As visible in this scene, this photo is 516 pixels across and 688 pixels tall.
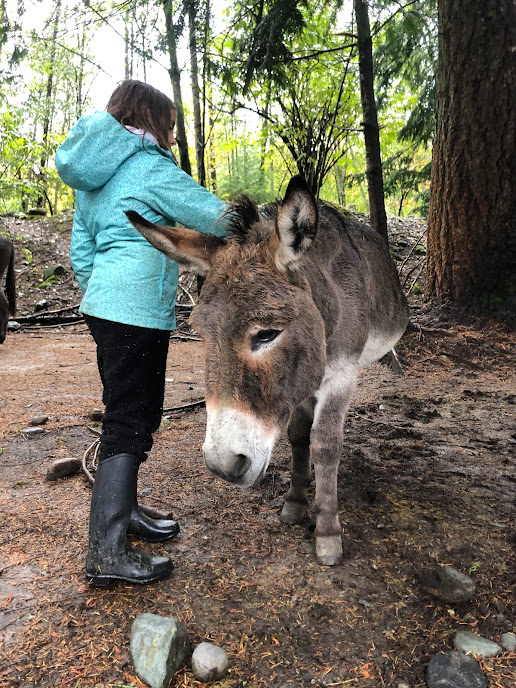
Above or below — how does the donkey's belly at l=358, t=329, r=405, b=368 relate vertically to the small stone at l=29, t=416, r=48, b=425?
above

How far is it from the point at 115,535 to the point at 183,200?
168cm

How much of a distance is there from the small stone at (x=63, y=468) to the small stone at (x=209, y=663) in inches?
77.1

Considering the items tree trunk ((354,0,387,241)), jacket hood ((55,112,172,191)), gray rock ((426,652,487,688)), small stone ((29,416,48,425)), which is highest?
tree trunk ((354,0,387,241))

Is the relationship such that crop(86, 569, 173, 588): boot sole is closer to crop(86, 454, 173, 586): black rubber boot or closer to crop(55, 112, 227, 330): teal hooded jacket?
crop(86, 454, 173, 586): black rubber boot

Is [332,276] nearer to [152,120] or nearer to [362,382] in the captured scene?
[152,120]

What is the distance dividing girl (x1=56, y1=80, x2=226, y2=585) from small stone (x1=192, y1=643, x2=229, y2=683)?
54 centimetres

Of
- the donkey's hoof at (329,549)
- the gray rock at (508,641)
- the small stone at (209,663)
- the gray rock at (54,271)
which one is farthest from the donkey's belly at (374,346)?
the gray rock at (54,271)

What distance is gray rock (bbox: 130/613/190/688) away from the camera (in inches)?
64.7

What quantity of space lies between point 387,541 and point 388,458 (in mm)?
1195

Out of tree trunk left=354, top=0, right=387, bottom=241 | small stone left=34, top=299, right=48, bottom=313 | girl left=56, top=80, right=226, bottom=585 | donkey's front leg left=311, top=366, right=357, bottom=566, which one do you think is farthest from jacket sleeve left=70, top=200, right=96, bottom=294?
small stone left=34, top=299, right=48, bottom=313

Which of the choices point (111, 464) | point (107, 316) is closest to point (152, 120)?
point (107, 316)

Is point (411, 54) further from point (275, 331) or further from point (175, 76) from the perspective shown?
point (275, 331)

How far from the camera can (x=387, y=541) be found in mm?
2545

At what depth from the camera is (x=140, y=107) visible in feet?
7.84
